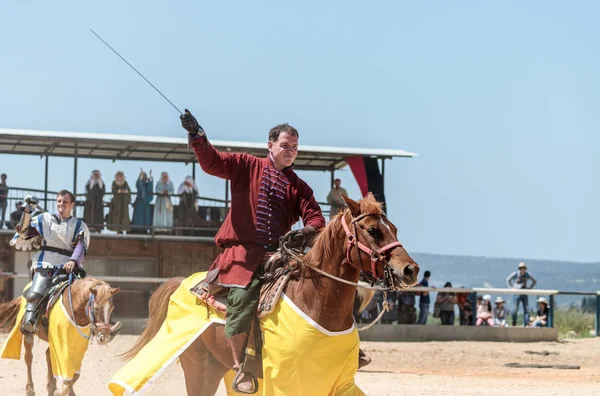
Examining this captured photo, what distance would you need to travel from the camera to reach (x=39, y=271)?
10570mm

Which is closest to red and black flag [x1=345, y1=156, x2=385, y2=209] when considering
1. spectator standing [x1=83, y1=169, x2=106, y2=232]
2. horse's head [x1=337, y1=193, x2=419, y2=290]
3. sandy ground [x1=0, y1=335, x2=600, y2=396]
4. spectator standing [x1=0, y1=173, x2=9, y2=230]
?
sandy ground [x1=0, y1=335, x2=600, y2=396]

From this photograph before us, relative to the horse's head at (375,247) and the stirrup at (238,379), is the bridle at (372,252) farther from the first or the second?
the stirrup at (238,379)

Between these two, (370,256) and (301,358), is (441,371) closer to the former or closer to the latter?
(301,358)

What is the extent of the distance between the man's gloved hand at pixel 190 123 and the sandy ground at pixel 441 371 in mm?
5868

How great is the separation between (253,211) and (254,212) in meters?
0.01

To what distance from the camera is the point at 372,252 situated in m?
5.98

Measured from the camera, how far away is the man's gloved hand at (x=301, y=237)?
6605mm

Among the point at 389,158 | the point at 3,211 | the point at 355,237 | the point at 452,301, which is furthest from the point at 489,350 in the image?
the point at 355,237

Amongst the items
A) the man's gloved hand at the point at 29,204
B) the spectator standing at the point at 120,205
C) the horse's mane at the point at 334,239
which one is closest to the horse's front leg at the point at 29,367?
the man's gloved hand at the point at 29,204

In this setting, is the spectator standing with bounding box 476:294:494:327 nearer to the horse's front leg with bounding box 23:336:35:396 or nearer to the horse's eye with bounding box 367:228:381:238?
the horse's front leg with bounding box 23:336:35:396

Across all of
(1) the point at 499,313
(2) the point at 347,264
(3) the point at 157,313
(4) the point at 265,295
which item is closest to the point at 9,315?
(3) the point at 157,313

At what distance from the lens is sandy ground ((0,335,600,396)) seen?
1213cm

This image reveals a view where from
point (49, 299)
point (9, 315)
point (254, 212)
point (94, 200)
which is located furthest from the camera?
point (94, 200)

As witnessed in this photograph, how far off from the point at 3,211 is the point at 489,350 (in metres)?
11.5
